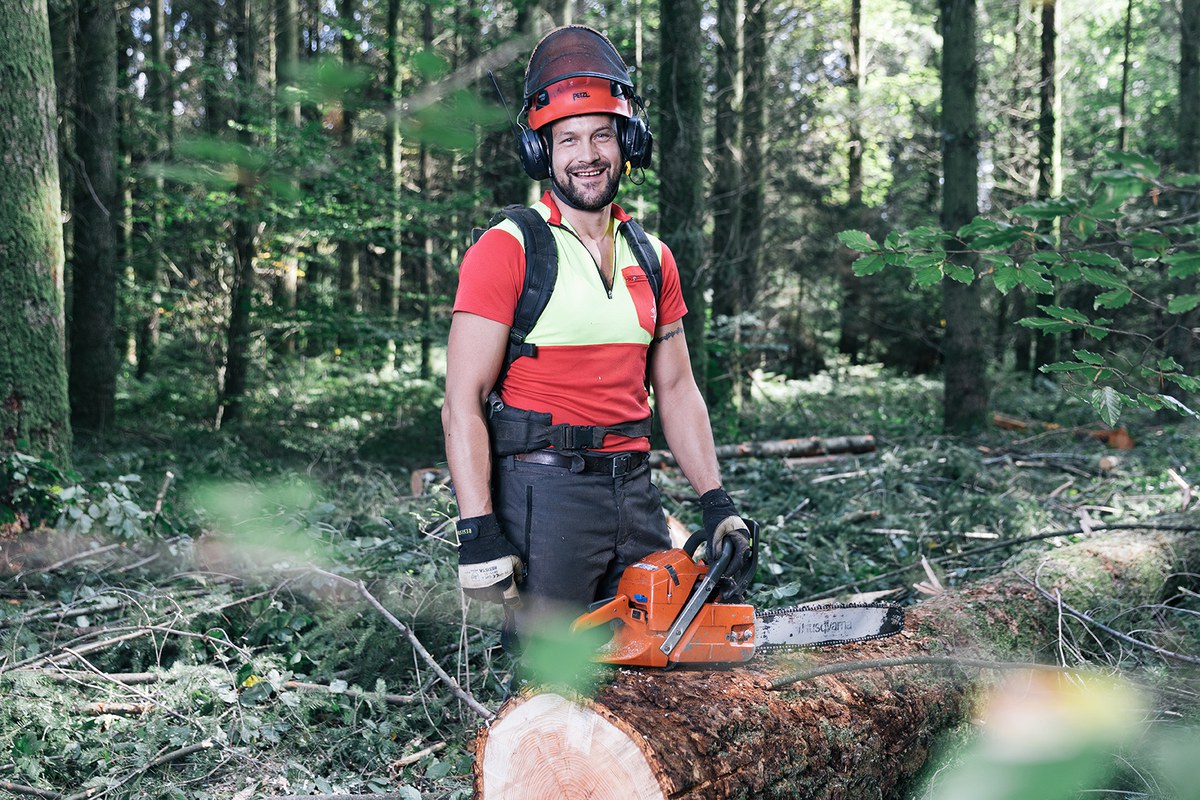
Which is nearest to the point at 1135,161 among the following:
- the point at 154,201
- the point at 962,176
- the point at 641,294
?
the point at 641,294

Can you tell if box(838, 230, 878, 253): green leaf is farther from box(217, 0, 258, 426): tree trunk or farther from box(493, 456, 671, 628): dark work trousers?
box(217, 0, 258, 426): tree trunk

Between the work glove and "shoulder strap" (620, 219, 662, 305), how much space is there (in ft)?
2.34

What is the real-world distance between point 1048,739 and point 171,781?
126 inches

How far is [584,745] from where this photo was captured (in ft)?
7.25

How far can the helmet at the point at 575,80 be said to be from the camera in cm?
278

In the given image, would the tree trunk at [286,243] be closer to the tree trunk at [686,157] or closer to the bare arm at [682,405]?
the tree trunk at [686,157]

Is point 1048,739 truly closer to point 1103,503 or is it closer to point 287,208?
point 1103,503

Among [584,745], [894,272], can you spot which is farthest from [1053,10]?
[584,745]

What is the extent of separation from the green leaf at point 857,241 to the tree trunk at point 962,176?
7001mm

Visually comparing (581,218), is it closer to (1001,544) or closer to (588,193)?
(588,193)

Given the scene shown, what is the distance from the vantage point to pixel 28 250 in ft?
16.9

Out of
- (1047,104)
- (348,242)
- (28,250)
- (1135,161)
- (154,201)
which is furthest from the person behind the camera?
(348,242)

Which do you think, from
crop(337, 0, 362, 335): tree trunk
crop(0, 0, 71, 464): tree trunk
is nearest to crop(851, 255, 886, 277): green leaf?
crop(0, 0, 71, 464): tree trunk

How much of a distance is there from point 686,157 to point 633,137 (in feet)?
18.6
